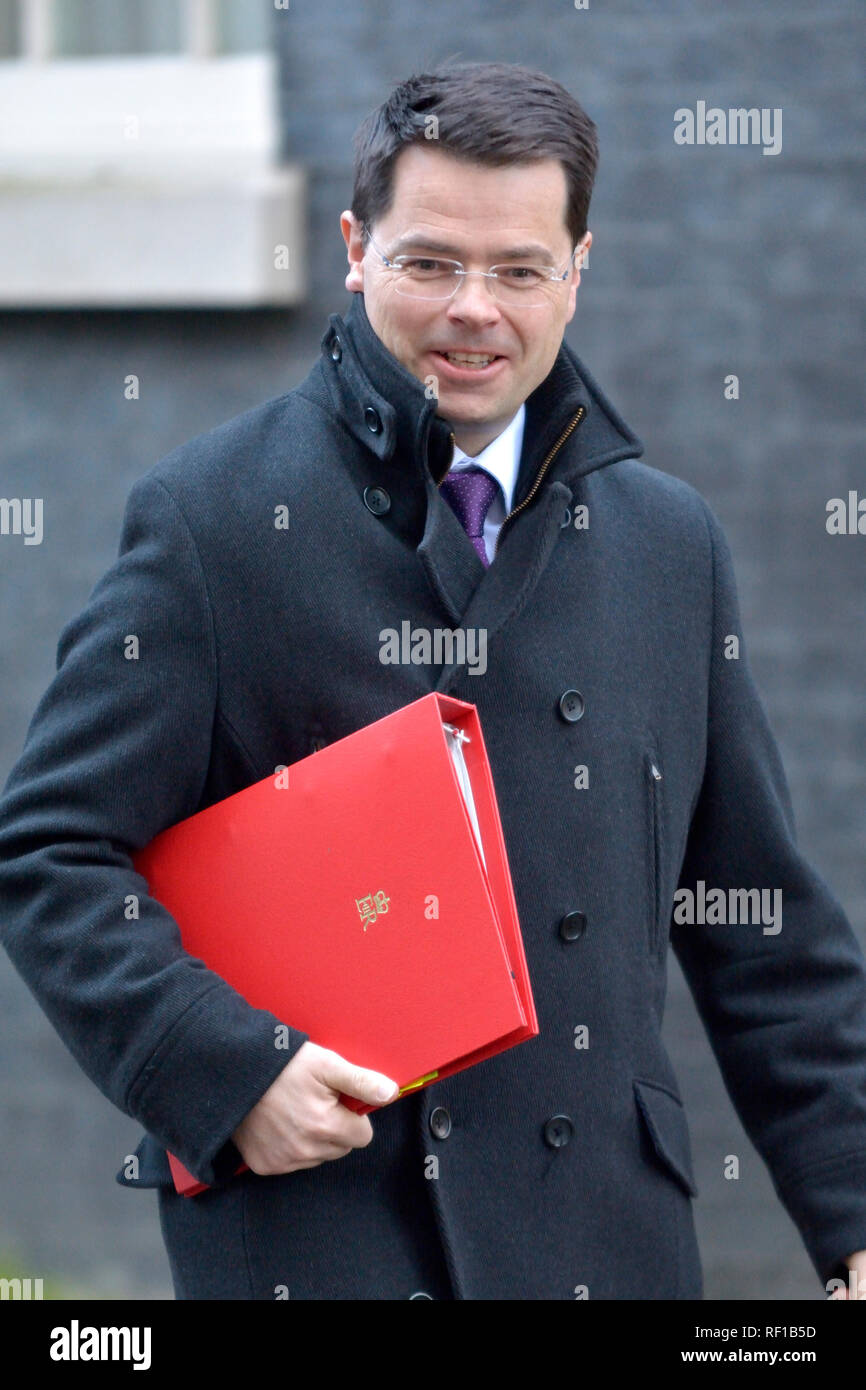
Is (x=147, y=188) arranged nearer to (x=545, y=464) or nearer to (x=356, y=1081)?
(x=545, y=464)

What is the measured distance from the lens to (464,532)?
2.43 meters

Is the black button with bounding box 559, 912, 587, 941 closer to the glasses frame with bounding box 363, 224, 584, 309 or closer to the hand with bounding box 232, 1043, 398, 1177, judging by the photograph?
the hand with bounding box 232, 1043, 398, 1177

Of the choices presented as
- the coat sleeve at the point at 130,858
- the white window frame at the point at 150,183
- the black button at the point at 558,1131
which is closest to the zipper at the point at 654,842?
the black button at the point at 558,1131

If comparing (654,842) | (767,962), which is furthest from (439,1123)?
(767,962)

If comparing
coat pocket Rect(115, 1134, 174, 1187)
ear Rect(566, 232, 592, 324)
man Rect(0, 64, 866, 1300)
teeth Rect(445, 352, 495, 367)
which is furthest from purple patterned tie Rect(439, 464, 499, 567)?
coat pocket Rect(115, 1134, 174, 1187)

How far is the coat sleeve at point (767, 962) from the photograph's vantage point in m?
2.63

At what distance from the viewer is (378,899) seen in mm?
2164

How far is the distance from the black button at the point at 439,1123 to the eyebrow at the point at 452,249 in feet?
3.55

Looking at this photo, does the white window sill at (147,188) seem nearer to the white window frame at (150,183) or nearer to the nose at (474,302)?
the white window frame at (150,183)

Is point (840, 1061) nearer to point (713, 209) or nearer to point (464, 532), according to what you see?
point (464, 532)

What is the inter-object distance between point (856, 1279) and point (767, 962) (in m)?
0.45

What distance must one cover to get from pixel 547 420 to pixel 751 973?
865 millimetres

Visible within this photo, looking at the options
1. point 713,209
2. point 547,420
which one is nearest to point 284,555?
point 547,420
